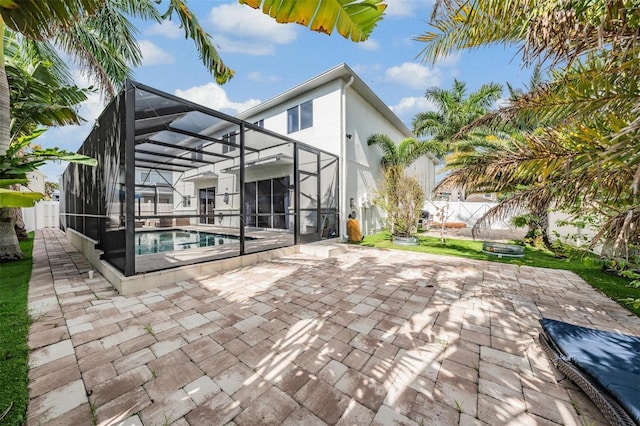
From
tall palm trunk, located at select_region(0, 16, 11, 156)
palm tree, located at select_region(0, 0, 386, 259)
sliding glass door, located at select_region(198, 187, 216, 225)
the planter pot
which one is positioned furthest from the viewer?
sliding glass door, located at select_region(198, 187, 216, 225)

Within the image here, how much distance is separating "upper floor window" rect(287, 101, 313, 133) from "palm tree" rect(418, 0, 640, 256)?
8375 mm

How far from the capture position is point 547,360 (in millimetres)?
2379

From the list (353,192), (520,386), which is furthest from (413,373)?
(353,192)

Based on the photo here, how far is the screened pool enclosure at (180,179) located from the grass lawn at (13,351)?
4.13ft

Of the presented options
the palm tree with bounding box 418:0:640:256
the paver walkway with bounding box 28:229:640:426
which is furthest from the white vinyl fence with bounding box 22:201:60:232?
the palm tree with bounding box 418:0:640:256

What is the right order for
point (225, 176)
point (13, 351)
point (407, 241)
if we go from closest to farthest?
point (13, 351), point (407, 241), point (225, 176)

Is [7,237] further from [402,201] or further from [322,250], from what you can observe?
[402,201]

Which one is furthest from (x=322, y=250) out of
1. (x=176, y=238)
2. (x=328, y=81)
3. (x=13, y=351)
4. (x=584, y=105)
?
(x=176, y=238)

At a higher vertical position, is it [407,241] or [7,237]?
[7,237]

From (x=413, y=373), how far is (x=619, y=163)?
235 centimetres

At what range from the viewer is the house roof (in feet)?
31.3

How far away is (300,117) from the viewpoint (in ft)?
37.5

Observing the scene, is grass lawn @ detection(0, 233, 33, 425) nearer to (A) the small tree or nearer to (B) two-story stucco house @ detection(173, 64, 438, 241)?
(B) two-story stucco house @ detection(173, 64, 438, 241)

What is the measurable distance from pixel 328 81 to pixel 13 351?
11.1m
